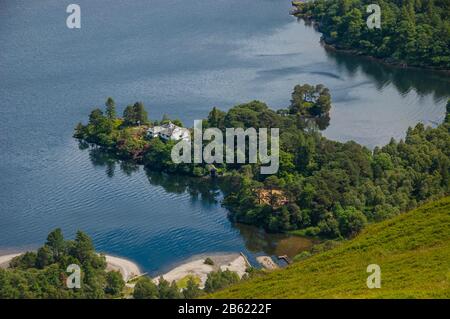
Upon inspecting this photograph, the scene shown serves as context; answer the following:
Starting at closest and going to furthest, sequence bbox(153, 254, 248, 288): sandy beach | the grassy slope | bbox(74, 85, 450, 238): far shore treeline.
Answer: the grassy slope
bbox(153, 254, 248, 288): sandy beach
bbox(74, 85, 450, 238): far shore treeline

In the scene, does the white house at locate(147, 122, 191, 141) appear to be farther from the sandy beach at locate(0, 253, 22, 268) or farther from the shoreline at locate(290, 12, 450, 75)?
the shoreline at locate(290, 12, 450, 75)

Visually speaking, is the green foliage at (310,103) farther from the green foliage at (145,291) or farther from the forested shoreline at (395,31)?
the green foliage at (145,291)

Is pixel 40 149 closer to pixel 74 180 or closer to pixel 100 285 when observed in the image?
pixel 74 180

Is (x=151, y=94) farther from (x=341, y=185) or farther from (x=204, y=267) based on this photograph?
(x=204, y=267)

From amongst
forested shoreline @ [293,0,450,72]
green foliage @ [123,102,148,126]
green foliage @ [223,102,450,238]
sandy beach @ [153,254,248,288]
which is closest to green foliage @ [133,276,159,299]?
sandy beach @ [153,254,248,288]

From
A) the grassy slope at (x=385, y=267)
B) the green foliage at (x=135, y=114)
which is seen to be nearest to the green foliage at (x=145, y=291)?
the grassy slope at (x=385, y=267)
